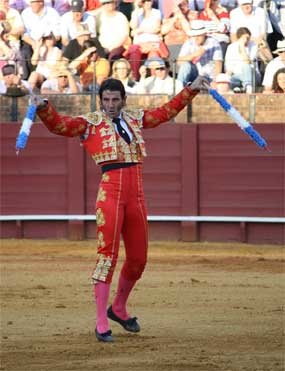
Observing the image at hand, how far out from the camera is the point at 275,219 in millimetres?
11977

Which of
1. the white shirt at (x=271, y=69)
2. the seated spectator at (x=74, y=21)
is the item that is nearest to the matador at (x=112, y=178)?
the white shirt at (x=271, y=69)

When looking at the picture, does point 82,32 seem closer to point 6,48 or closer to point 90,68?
point 90,68

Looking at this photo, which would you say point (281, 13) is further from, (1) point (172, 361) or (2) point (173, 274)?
(1) point (172, 361)

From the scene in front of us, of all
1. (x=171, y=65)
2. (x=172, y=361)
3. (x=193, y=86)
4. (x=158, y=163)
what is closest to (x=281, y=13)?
(x=171, y=65)

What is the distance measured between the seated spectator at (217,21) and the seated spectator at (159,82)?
21.9 inches

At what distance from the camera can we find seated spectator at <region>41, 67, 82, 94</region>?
39.3 ft

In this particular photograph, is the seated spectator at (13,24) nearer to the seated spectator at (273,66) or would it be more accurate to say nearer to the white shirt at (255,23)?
the white shirt at (255,23)

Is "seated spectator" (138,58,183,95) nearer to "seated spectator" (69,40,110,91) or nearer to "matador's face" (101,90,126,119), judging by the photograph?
"seated spectator" (69,40,110,91)

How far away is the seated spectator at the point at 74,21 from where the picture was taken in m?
12.1

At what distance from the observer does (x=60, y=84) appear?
472 inches

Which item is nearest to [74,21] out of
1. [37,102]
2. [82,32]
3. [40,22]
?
[82,32]

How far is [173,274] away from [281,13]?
3568mm

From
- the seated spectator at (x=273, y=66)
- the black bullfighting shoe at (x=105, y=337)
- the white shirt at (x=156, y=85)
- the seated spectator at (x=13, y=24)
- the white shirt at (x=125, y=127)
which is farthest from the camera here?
the seated spectator at (x=13, y=24)

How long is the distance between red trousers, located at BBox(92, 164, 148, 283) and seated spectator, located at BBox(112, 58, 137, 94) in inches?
241
